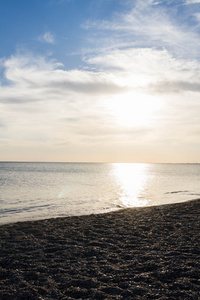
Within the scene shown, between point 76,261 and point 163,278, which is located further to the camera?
point 76,261

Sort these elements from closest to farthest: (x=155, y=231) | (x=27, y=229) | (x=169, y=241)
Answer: (x=169, y=241) → (x=155, y=231) → (x=27, y=229)

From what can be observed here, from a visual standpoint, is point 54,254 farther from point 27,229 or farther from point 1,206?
point 1,206

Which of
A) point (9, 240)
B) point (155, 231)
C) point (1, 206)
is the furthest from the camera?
point (1, 206)

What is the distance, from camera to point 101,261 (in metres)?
8.45

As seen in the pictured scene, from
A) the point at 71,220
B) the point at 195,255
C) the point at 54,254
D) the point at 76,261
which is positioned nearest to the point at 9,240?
the point at 54,254

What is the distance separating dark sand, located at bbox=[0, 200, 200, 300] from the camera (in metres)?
6.45

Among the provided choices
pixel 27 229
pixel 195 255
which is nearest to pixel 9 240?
pixel 27 229

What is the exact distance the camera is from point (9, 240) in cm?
1121

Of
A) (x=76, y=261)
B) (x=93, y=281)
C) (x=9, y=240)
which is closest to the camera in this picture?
(x=93, y=281)

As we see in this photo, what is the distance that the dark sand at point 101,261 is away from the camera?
645 cm

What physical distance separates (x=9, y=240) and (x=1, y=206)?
13749 millimetres

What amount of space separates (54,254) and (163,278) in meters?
4.03

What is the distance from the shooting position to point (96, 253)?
30.5ft

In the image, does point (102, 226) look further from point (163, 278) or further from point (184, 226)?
point (163, 278)
